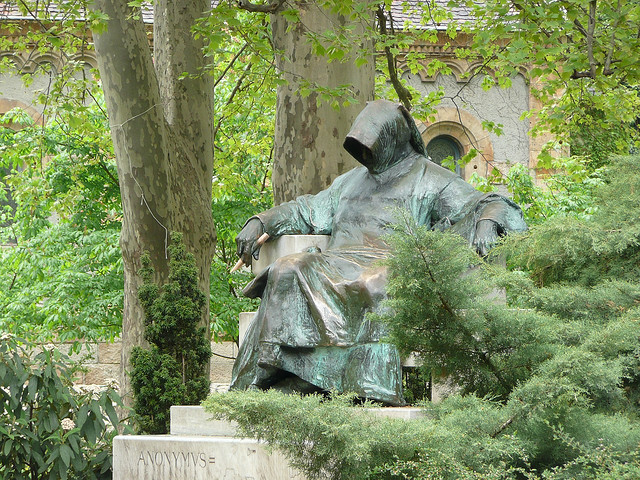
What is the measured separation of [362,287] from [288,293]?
442mm

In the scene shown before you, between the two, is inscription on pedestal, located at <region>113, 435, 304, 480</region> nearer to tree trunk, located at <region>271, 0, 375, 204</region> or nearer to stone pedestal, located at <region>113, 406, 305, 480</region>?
stone pedestal, located at <region>113, 406, 305, 480</region>

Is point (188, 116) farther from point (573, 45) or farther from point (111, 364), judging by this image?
point (111, 364)

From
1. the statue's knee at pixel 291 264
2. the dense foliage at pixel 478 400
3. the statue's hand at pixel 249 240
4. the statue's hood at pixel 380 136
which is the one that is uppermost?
the statue's hood at pixel 380 136

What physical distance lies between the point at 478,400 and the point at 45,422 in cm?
394

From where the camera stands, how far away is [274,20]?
1043cm

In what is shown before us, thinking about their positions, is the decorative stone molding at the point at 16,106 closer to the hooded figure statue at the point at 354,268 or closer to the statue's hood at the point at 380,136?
the hooded figure statue at the point at 354,268

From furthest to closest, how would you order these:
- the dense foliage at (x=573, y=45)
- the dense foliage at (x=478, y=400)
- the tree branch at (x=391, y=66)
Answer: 1. the tree branch at (x=391, y=66)
2. the dense foliage at (x=573, y=45)
3. the dense foliage at (x=478, y=400)

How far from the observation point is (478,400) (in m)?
4.02

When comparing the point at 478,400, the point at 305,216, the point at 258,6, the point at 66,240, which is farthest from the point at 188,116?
the point at 478,400

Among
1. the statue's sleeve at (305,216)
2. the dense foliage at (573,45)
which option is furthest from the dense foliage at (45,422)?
the dense foliage at (573,45)

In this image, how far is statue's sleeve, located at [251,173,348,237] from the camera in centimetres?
691

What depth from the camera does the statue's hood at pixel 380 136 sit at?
21.7ft

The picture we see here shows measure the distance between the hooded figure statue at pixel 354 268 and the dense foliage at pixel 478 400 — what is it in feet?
3.98

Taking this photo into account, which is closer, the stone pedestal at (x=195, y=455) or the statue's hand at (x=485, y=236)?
the stone pedestal at (x=195, y=455)
